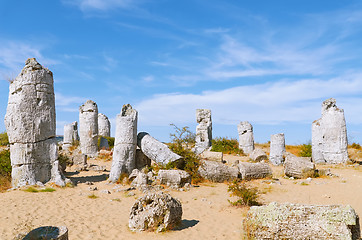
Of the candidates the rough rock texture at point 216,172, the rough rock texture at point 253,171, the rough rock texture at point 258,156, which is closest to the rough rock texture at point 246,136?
the rough rock texture at point 258,156

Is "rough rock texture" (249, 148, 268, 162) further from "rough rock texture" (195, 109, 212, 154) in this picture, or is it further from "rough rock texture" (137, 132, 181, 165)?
"rough rock texture" (137, 132, 181, 165)

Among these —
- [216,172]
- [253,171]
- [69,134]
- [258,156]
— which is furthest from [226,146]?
[69,134]

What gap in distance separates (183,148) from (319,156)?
9.78 metres

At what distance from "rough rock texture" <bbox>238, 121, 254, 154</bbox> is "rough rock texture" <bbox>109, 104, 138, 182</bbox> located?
12.1 meters

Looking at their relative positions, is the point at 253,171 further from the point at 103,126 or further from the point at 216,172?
the point at 103,126

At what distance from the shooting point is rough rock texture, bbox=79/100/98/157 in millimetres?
19922

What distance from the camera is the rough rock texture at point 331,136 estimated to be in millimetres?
17734

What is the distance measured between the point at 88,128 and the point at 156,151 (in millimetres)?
9297

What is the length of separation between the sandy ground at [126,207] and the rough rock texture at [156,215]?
0.17m

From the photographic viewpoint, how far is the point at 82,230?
682 cm

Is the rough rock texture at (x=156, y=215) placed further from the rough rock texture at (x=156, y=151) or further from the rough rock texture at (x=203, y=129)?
the rough rock texture at (x=203, y=129)

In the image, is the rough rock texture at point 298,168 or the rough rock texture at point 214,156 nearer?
the rough rock texture at point 298,168

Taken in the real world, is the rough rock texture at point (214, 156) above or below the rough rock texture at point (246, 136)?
below

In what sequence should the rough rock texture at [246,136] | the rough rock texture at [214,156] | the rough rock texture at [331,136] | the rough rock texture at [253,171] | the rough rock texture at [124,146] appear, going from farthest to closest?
the rough rock texture at [246,136] → the rough rock texture at [331,136] → the rough rock texture at [214,156] → the rough rock texture at [253,171] → the rough rock texture at [124,146]
